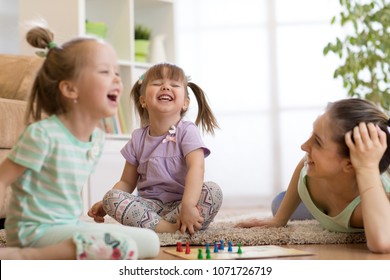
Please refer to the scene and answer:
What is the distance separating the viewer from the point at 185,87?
1.85 m

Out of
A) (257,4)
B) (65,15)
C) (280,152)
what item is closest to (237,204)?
(280,152)

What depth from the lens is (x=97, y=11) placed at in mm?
3557

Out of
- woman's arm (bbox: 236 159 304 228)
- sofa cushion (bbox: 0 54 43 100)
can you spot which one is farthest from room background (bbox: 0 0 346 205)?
woman's arm (bbox: 236 159 304 228)

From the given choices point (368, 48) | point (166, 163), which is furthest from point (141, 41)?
point (166, 163)

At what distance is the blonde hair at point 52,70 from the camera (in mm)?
1065

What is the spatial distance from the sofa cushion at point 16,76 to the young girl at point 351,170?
4.34ft

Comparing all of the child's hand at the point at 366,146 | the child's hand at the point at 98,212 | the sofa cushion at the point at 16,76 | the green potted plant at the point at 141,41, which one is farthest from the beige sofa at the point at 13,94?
the child's hand at the point at 366,146

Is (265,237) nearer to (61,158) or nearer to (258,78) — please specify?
(61,158)

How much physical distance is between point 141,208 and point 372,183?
0.64 metres

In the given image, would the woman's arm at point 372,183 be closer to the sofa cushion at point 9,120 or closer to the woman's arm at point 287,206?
the woman's arm at point 287,206
